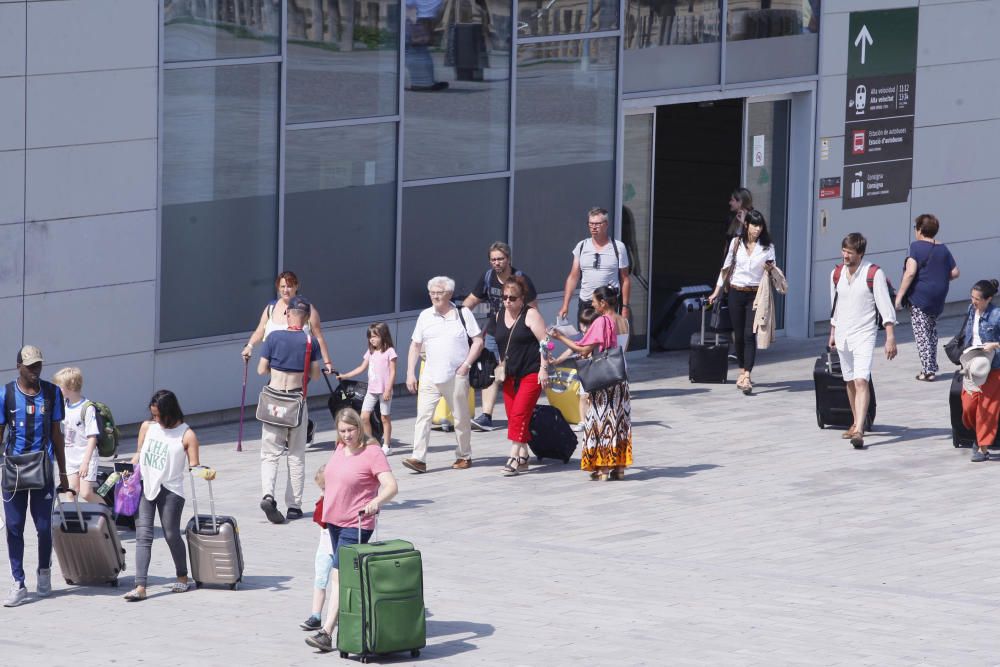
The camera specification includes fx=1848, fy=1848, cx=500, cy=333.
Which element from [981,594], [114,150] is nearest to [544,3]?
[114,150]

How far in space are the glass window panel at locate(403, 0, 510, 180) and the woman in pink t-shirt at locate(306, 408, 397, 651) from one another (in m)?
7.85

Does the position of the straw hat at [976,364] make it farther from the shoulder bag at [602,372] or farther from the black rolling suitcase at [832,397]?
the shoulder bag at [602,372]

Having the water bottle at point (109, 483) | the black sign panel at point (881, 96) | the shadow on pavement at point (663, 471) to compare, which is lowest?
the shadow on pavement at point (663, 471)

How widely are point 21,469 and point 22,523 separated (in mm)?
411

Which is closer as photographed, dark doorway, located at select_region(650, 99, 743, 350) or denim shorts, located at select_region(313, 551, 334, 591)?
denim shorts, located at select_region(313, 551, 334, 591)

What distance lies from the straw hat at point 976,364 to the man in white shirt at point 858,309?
649 mm

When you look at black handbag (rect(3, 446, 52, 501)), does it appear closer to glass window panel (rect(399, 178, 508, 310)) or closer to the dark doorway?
glass window panel (rect(399, 178, 508, 310))

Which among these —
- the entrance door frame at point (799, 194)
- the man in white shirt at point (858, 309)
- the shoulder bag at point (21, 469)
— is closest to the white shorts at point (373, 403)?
the man in white shirt at point (858, 309)

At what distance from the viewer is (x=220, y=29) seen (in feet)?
54.6

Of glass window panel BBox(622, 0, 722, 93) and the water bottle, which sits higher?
glass window panel BBox(622, 0, 722, 93)

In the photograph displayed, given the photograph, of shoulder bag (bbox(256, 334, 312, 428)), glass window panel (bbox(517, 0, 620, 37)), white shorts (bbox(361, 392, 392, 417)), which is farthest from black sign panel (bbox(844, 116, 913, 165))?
shoulder bag (bbox(256, 334, 312, 428))

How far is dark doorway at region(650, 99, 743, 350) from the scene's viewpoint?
853 inches

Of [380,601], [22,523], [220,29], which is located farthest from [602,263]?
[380,601]

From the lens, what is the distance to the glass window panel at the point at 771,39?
68.8ft
